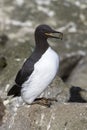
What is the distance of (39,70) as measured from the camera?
387 inches

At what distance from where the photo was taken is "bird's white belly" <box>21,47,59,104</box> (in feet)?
32.1

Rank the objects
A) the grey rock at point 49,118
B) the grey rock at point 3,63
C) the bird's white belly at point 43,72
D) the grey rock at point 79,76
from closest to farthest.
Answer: the grey rock at point 49,118 < the bird's white belly at point 43,72 < the grey rock at point 3,63 < the grey rock at point 79,76

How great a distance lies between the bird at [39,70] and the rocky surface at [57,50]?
271 millimetres

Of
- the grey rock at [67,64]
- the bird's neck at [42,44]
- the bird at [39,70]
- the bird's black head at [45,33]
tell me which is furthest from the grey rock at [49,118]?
the grey rock at [67,64]

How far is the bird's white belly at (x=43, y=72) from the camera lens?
9781 mm

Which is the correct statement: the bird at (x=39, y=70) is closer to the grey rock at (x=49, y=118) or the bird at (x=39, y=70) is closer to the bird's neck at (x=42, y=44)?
the bird's neck at (x=42, y=44)

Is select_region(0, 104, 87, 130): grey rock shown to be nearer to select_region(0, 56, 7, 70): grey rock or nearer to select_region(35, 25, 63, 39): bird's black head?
select_region(35, 25, 63, 39): bird's black head

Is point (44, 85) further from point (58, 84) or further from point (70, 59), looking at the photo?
point (70, 59)

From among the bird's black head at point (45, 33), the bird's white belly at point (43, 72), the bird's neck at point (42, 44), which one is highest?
the bird's black head at point (45, 33)

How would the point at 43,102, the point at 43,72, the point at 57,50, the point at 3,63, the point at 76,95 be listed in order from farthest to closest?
the point at 57,50, the point at 3,63, the point at 76,95, the point at 43,102, the point at 43,72

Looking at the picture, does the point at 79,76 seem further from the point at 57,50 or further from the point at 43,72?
the point at 43,72

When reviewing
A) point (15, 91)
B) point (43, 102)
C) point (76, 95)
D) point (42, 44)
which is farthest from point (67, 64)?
point (42, 44)

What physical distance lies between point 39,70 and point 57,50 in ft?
35.3

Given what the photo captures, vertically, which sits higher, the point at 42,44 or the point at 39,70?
the point at 42,44
